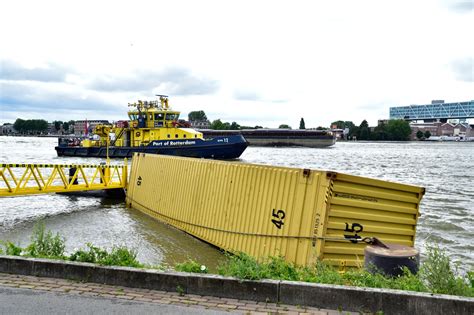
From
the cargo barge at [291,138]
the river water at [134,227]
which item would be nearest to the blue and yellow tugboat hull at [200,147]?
the river water at [134,227]

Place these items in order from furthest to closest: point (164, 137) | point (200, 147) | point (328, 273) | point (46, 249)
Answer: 1. point (164, 137)
2. point (200, 147)
3. point (46, 249)
4. point (328, 273)

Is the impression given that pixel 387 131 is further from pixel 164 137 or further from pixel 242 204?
pixel 242 204

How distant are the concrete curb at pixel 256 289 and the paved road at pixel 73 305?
1.64 feet

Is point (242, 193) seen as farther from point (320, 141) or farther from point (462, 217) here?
point (320, 141)

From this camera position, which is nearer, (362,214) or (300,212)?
(300,212)

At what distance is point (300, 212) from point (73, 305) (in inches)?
187

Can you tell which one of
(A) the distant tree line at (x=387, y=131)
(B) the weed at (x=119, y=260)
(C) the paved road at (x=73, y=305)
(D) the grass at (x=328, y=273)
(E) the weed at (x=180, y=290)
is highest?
(A) the distant tree line at (x=387, y=131)

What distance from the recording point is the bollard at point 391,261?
6.12 metres

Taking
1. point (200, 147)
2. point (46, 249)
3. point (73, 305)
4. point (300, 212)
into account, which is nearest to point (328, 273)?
point (300, 212)

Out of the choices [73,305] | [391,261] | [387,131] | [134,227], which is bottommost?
[134,227]

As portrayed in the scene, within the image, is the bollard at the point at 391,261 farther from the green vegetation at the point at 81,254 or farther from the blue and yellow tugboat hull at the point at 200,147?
the blue and yellow tugboat hull at the point at 200,147

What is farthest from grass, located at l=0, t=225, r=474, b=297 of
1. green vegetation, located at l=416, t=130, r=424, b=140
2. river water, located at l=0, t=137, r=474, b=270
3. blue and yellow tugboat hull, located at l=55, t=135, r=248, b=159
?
green vegetation, located at l=416, t=130, r=424, b=140

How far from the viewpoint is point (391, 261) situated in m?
6.14

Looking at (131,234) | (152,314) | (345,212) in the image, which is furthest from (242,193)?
(152,314)
